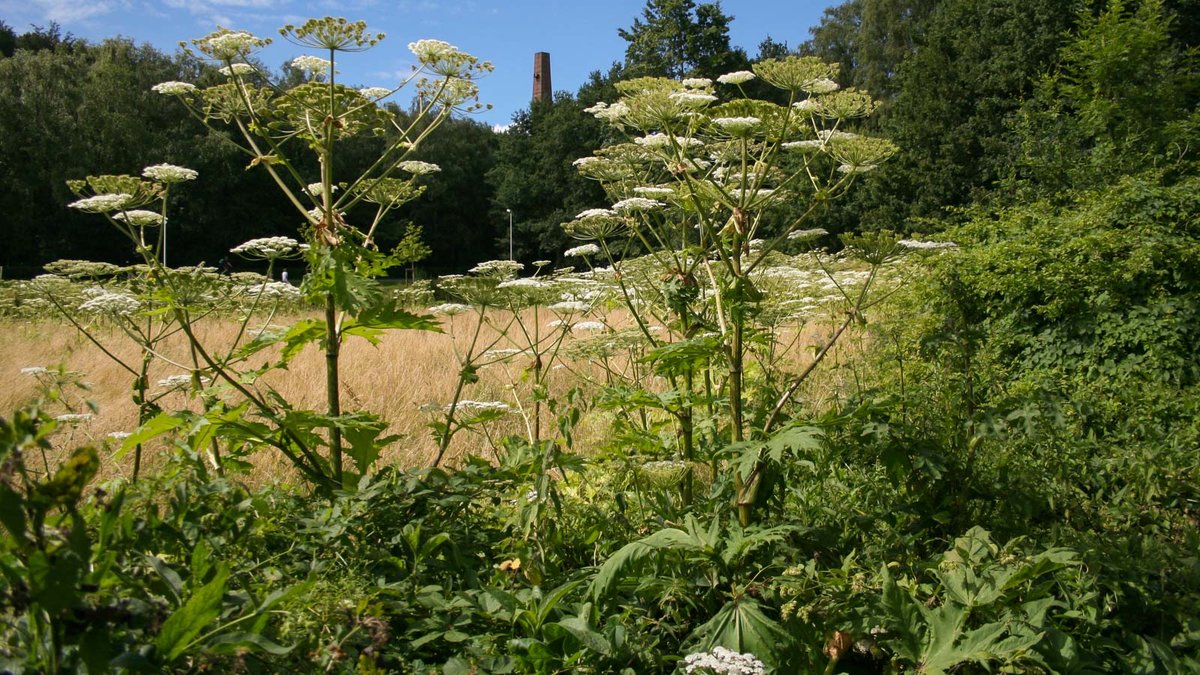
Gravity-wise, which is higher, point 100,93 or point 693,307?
point 100,93

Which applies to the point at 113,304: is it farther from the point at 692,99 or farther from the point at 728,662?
the point at 728,662

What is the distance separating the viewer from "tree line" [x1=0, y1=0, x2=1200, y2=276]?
1789cm

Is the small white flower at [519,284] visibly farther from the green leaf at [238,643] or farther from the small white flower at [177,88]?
the green leaf at [238,643]

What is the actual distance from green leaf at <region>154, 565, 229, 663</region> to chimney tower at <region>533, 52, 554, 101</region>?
63.2 m

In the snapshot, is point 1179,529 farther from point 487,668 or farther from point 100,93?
point 100,93

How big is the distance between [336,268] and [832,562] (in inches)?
74.1

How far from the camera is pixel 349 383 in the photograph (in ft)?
23.4

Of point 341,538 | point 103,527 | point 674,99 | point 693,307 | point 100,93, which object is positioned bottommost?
point 341,538

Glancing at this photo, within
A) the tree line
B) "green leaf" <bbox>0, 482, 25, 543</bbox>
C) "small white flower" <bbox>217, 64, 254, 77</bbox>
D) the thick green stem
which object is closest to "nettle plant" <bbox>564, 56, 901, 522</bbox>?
the thick green stem

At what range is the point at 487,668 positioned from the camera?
79.0 inches

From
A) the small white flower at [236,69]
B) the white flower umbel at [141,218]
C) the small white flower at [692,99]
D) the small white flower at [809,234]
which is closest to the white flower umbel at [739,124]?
the small white flower at [692,99]

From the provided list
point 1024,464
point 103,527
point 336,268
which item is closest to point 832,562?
point 1024,464

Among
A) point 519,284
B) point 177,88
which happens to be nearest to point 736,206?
point 519,284

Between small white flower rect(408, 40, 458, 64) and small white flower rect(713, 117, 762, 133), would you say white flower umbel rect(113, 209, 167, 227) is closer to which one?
small white flower rect(408, 40, 458, 64)
